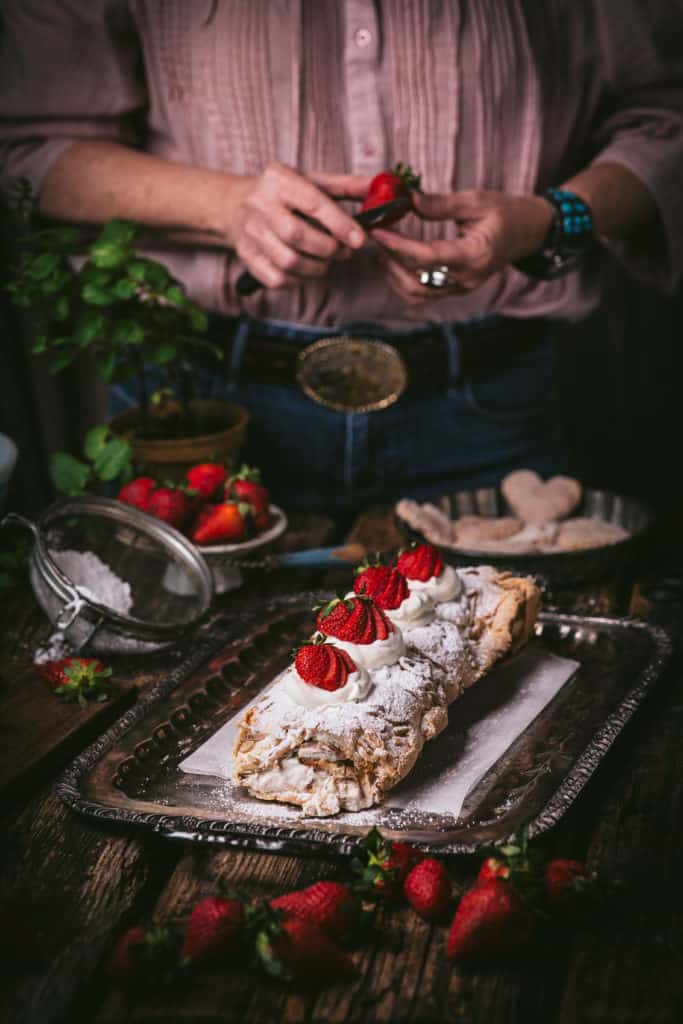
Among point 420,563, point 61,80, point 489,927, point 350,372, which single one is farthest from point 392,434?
point 489,927

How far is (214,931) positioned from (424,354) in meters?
1.57

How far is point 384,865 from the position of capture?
116 cm

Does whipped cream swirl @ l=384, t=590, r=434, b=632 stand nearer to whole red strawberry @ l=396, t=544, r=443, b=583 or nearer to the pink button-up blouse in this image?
whole red strawberry @ l=396, t=544, r=443, b=583

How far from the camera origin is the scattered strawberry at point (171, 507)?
1.94 metres

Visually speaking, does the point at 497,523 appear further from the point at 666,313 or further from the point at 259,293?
the point at 666,313

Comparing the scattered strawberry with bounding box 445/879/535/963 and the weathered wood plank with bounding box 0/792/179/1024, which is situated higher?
the scattered strawberry with bounding box 445/879/535/963

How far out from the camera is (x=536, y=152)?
228 cm

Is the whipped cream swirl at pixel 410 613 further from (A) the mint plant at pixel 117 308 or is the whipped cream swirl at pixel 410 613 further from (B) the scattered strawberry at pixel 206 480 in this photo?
(A) the mint plant at pixel 117 308

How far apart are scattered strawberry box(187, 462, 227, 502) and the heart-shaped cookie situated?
0.65 m

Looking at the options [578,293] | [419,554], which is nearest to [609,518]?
[578,293]

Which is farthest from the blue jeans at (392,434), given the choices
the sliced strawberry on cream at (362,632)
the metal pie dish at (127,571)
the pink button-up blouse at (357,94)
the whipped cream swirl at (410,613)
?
the sliced strawberry on cream at (362,632)

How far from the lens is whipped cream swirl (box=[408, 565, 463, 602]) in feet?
5.34

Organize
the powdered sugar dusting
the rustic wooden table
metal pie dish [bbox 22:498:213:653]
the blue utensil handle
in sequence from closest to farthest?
the rustic wooden table, metal pie dish [bbox 22:498:213:653], the powdered sugar dusting, the blue utensil handle

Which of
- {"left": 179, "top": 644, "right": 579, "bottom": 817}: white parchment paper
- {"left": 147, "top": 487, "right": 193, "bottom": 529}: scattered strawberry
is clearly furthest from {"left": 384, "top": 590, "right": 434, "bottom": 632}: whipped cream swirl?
{"left": 147, "top": 487, "right": 193, "bottom": 529}: scattered strawberry
